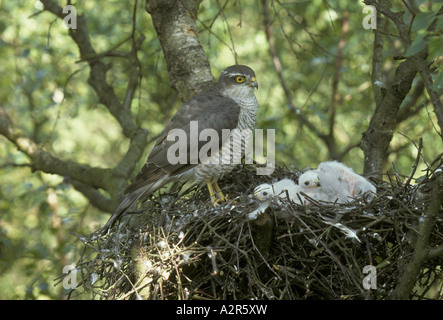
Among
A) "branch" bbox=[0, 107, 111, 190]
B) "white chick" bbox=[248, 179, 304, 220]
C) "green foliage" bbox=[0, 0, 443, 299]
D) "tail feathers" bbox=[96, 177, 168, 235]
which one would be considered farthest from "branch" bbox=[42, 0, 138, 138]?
"white chick" bbox=[248, 179, 304, 220]

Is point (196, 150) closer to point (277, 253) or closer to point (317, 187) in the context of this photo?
point (317, 187)

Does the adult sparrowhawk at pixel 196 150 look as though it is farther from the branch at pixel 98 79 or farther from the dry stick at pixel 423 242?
the dry stick at pixel 423 242

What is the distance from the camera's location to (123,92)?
822 cm

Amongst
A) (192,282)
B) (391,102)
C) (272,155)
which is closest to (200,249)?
(192,282)

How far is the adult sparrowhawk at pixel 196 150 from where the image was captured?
14.9 ft

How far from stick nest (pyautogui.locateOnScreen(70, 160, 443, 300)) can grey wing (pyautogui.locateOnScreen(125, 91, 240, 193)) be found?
2.77ft

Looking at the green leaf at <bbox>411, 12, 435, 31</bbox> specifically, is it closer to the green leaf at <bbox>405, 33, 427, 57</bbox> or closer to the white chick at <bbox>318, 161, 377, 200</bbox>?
the green leaf at <bbox>405, 33, 427, 57</bbox>

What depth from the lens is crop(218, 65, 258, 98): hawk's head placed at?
197 inches

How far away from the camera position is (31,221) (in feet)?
29.7

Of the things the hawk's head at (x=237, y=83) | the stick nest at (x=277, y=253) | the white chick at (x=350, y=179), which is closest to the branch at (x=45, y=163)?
the hawk's head at (x=237, y=83)

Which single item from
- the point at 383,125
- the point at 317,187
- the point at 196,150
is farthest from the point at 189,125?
the point at 383,125

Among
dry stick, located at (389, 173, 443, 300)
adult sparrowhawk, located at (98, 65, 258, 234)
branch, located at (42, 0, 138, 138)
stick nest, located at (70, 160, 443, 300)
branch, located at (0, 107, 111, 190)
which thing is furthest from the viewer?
branch, located at (42, 0, 138, 138)

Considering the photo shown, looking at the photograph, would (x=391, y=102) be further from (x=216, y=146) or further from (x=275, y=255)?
(x=275, y=255)

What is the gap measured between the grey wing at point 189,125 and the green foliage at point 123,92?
1.89m
